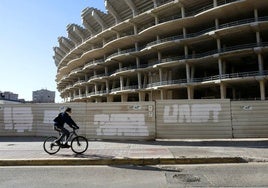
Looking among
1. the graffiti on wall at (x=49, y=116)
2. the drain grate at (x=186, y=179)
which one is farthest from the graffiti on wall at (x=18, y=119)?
Result: the drain grate at (x=186, y=179)

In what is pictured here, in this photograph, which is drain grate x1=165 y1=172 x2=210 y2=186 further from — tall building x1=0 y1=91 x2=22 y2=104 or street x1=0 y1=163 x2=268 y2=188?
tall building x1=0 y1=91 x2=22 y2=104

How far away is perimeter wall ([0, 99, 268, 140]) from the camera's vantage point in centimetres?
1562

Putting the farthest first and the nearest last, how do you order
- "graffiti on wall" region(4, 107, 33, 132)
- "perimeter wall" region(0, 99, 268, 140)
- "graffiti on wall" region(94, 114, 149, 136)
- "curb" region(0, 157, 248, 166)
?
1. "graffiti on wall" region(4, 107, 33, 132)
2. "graffiti on wall" region(94, 114, 149, 136)
3. "perimeter wall" region(0, 99, 268, 140)
4. "curb" region(0, 157, 248, 166)

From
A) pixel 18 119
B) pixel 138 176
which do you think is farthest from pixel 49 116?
pixel 138 176

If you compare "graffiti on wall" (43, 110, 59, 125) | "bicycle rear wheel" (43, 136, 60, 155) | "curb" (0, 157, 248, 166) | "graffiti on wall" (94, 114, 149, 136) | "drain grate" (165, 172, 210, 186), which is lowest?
"drain grate" (165, 172, 210, 186)

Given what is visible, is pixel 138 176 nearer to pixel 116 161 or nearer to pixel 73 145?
pixel 116 161

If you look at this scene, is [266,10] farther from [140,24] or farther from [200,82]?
[140,24]

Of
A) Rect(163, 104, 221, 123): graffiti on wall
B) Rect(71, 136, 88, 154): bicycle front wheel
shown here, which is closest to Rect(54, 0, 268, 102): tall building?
Rect(163, 104, 221, 123): graffiti on wall

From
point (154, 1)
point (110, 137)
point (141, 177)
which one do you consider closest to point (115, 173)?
point (141, 177)

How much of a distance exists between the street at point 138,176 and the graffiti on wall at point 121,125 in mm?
7180

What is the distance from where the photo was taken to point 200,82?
4312cm

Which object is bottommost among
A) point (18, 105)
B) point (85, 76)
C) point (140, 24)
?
point (18, 105)

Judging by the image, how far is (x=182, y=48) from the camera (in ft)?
156

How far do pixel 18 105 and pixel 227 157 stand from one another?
12.4m
